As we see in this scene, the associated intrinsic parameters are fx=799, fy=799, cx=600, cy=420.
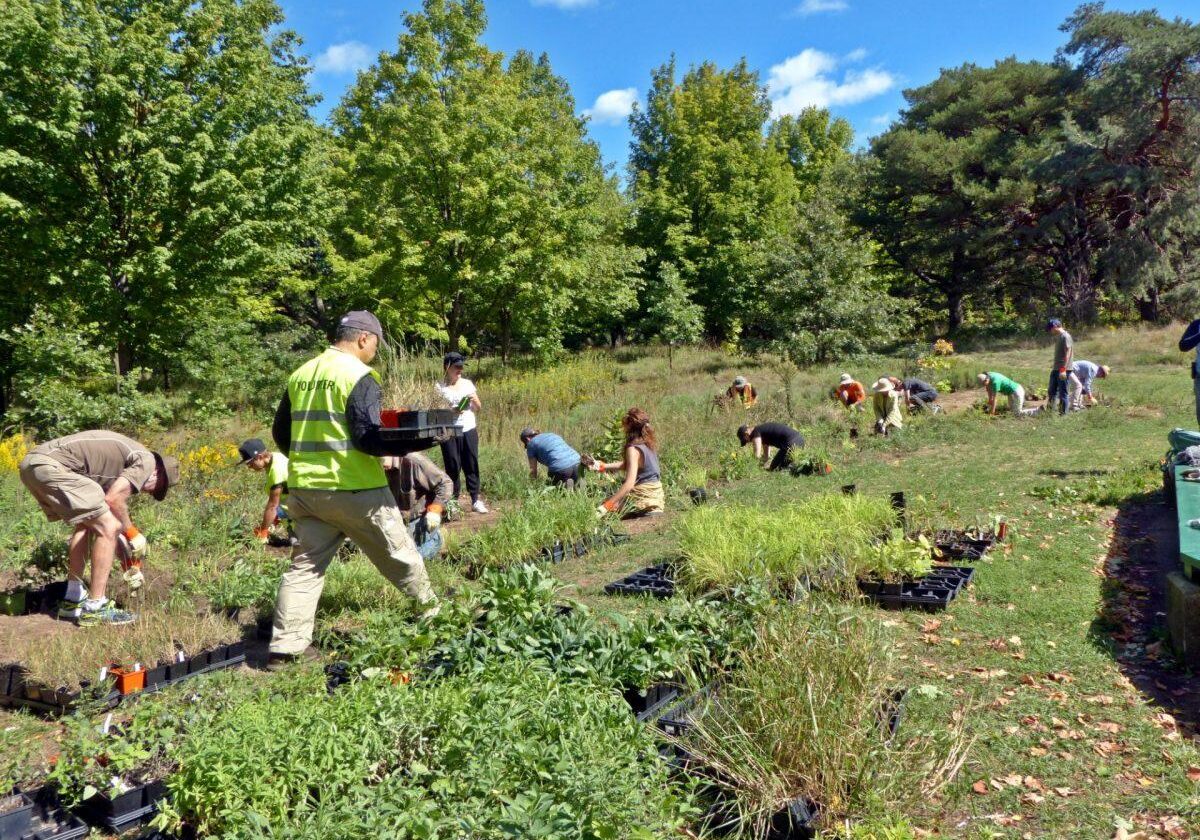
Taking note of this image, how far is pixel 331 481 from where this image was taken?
166 inches

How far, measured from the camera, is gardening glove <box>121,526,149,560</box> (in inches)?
219

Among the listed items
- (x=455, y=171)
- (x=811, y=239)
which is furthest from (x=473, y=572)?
(x=811, y=239)

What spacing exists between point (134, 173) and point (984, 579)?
584 inches

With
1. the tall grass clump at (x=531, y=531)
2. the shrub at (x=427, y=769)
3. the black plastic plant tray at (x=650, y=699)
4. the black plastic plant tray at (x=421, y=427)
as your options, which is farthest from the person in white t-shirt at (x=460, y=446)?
the shrub at (x=427, y=769)

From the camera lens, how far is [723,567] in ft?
16.4

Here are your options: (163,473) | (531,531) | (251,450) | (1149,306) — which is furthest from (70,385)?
(1149,306)

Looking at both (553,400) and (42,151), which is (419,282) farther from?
(42,151)

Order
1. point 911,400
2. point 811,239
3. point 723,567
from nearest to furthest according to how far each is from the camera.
Answer: 1. point 723,567
2. point 911,400
3. point 811,239

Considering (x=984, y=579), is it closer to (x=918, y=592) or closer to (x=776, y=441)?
(x=918, y=592)

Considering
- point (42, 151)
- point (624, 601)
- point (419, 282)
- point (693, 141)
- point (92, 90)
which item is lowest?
point (624, 601)

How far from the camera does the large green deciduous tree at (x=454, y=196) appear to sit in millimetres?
19281

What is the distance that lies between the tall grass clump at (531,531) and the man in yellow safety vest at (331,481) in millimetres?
1584

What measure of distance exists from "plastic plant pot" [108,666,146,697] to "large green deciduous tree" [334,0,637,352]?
15.3 metres

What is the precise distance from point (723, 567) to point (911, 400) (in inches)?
421
